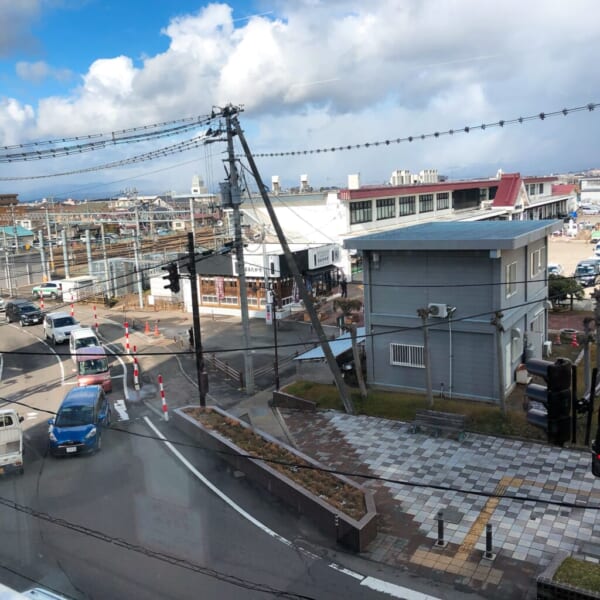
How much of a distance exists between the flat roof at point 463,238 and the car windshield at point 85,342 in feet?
34.8

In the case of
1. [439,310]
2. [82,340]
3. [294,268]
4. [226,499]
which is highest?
[294,268]

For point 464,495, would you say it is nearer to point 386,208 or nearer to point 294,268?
point 294,268

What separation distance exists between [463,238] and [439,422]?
505 centimetres

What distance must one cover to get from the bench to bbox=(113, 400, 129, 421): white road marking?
25.9ft

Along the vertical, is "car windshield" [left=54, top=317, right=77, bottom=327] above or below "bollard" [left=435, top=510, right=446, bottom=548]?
above

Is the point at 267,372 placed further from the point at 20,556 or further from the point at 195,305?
the point at 20,556

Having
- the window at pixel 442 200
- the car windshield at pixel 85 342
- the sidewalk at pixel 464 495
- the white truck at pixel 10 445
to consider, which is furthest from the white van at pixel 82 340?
the window at pixel 442 200

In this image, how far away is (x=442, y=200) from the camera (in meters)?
51.3

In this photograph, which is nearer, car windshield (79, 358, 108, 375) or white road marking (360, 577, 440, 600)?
white road marking (360, 577, 440, 600)

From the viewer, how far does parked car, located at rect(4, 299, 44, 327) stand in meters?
30.9

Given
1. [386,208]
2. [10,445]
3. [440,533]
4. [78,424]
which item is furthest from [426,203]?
[440,533]

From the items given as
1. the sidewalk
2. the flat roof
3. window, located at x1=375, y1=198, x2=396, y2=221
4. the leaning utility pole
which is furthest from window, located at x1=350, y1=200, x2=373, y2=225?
the sidewalk

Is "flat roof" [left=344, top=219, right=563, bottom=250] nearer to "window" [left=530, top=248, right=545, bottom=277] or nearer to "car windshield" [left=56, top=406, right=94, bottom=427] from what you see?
"window" [left=530, top=248, right=545, bottom=277]

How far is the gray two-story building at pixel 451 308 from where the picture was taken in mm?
15727
